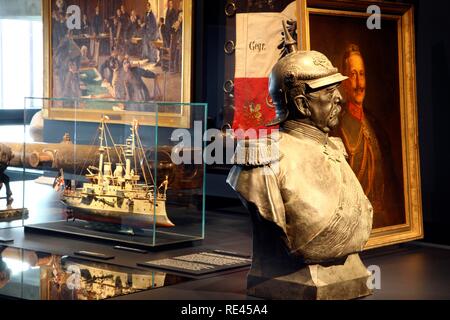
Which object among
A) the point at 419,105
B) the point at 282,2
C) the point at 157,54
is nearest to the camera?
the point at 419,105

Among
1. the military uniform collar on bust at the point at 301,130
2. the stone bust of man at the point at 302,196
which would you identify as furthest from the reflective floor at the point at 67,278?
the military uniform collar on bust at the point at 301,130

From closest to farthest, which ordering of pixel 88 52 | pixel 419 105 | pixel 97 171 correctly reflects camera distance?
pixel 97 171, pixel 419 105, pixel 88 52

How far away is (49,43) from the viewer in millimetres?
12859

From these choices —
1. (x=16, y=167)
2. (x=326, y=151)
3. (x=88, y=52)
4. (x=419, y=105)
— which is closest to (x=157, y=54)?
(x=88, y=52)

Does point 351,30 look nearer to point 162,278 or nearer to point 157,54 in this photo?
point 162,278

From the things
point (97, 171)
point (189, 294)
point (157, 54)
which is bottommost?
point (189, 294)

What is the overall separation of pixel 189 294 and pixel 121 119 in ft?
7.81

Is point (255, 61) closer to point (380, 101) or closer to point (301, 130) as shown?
point (380, 101)

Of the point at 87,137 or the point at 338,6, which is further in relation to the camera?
the point at 87,137

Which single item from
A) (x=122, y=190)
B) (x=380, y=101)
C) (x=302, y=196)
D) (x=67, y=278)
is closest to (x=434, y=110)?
(x=380, y=101)

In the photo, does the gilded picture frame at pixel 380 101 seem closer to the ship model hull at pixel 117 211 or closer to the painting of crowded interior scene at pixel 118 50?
the ship model hull at pixel 117 211

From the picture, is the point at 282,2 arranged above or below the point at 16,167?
above

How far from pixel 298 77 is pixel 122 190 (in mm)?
2820

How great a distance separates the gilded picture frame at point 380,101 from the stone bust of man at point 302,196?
5.29 feet
